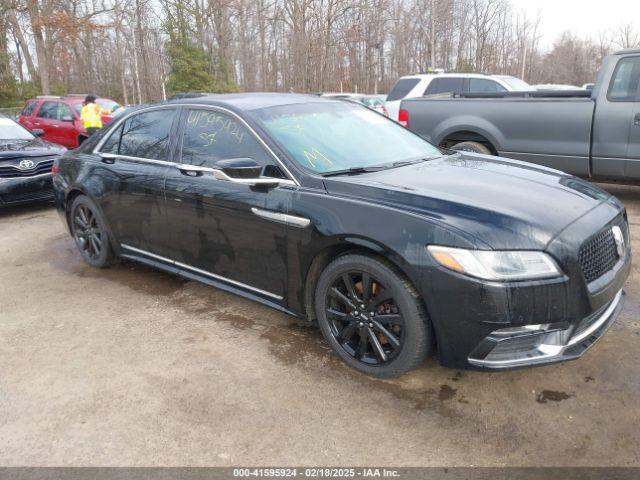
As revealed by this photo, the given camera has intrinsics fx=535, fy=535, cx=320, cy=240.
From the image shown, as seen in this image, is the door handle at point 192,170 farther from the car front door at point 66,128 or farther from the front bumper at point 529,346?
the car front door at point 66,128

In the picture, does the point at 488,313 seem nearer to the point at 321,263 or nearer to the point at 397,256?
the point at 397,256

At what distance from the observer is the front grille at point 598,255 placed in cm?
273

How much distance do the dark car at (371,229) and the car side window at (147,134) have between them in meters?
0.02

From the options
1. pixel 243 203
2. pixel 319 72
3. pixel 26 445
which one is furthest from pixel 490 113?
pixel 319 72

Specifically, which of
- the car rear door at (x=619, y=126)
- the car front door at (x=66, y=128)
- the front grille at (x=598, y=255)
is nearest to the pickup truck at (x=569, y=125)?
the car rear door at (x=619, y=126)

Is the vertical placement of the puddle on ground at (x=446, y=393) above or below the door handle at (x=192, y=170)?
below

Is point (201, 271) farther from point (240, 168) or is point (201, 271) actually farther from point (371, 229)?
point (371, 229)

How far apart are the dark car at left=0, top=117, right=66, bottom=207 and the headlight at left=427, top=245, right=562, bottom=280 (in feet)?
23.3

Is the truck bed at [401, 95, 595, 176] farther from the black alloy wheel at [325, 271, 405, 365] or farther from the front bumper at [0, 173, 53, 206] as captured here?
the front bumper at [0, 173, 53, 206]

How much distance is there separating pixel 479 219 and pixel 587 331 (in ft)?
2.77

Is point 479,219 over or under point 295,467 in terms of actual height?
over

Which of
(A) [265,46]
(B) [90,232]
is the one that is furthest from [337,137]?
(A) [265,46]

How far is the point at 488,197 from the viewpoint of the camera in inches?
117

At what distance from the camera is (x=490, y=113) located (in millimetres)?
7363
